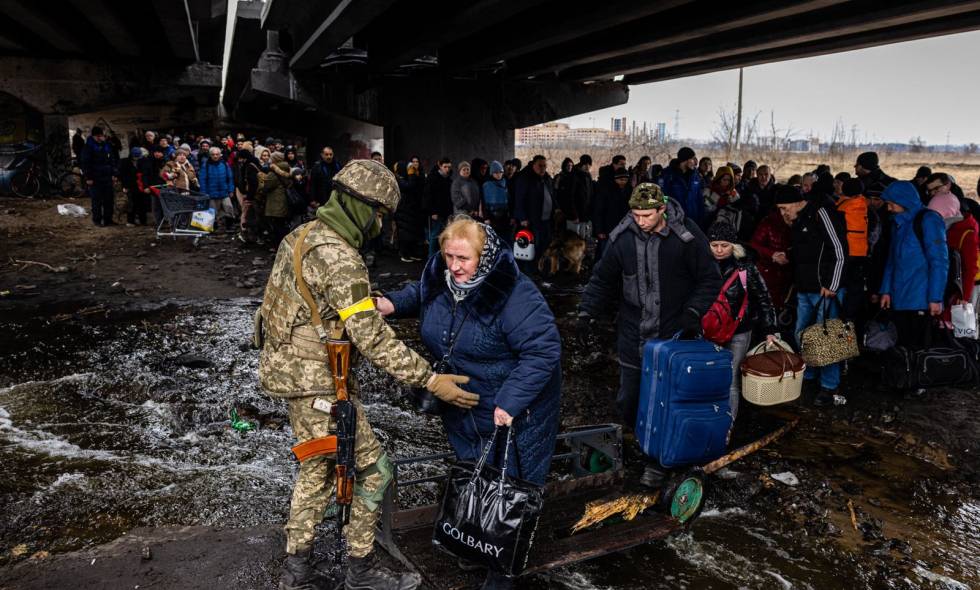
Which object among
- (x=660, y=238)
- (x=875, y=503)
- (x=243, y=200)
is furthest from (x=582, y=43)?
(x=875, y=503)

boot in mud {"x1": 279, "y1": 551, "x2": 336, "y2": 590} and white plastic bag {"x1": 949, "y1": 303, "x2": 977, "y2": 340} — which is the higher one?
white plastic bag {"x1": 949, "y1": 303, "x2": 977, "y2": 340}

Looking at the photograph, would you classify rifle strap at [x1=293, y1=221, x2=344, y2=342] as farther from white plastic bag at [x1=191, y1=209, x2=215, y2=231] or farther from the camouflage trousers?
white plastic bag at [x1=191, y1=209, x2=215, y2=231]

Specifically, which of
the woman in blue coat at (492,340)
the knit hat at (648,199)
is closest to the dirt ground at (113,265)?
the knit hat at (648,199)

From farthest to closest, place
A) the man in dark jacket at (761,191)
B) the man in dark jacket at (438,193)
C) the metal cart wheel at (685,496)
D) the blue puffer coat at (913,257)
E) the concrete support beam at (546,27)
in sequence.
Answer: the man in dark jacket at (438,193)
the man in dark jacket at (761,191)
the concrete support beam at (546,27)
the blue puffer coat at (913,257)
the metal cart wheel at (685,496)

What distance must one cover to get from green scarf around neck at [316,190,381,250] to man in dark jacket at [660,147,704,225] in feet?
27.4

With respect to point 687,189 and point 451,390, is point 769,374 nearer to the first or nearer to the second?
point 451,390

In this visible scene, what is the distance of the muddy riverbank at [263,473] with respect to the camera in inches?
154

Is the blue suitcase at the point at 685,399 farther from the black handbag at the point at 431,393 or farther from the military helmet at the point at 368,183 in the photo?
the military helmet at the point at 368,183

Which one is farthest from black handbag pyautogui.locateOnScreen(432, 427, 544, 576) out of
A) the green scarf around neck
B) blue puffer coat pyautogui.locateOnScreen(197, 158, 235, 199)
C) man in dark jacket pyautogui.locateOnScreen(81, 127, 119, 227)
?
man in dark jacket pyautogui.locateOnScreen(81, 127, 119, 227)

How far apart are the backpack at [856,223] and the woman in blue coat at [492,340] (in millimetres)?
4195

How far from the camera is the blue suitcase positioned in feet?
14.0

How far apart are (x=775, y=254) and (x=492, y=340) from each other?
4.46 m

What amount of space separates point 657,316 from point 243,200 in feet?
39.1

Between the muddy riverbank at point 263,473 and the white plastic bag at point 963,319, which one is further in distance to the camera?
the white plastic bag at point 963,319
